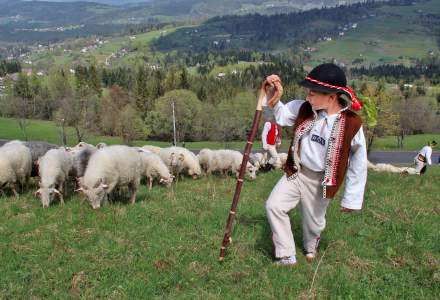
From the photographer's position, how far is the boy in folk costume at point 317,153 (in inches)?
260

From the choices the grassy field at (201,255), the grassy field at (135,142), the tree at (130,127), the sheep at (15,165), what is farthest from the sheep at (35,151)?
the tree at (130,127)

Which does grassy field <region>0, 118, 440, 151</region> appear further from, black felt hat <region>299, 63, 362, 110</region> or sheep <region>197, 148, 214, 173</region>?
black felt hat <region>299, 63, 362, 110</region>

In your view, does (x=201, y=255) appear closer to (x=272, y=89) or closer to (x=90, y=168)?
(x=272, y=89)

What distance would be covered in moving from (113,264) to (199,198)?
5.13m

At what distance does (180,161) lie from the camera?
20.2 m

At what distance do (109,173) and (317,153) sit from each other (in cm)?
730

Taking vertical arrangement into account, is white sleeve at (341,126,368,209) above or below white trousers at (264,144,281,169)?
above

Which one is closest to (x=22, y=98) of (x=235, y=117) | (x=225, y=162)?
(x=235, y=117)

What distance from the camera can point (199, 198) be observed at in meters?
Result: 12.2

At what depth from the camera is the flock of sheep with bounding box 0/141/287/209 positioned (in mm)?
12164

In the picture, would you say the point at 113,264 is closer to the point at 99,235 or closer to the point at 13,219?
the point at 99,235

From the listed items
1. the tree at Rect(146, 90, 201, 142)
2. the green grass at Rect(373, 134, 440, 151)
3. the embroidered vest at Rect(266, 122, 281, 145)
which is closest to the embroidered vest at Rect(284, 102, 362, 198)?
the embroidered vest at Rect(266, 122, 281, 145)

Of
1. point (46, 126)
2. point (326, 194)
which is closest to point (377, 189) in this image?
point (326, 194)

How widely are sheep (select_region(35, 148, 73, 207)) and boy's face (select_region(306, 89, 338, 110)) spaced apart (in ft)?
28.1
